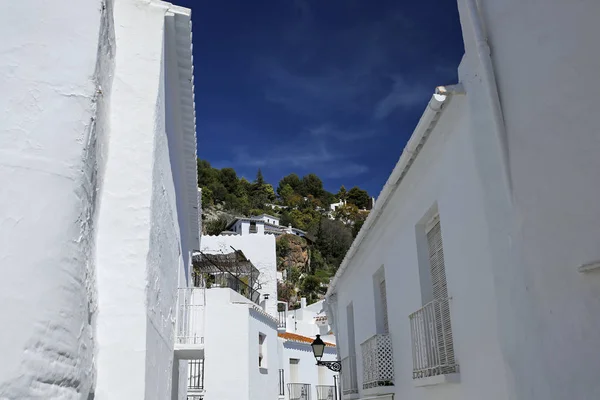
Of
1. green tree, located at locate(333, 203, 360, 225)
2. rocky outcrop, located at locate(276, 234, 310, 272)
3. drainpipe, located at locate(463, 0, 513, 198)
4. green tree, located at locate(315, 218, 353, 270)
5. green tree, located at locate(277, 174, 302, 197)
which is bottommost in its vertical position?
drainpipe, located at locate(463, 0, 513, 198)

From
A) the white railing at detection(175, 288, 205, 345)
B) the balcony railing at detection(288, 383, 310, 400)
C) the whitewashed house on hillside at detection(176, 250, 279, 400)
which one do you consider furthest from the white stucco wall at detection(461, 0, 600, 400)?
the balcony railing at detection(288, 383, 310, 400)

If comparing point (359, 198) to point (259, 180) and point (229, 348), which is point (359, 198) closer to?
point (259, 180)

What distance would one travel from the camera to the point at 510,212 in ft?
14.1

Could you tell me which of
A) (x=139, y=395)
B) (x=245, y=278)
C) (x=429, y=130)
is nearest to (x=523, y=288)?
(x=429, y=130)

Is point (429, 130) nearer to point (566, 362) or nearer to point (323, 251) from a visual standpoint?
point (566, 362)

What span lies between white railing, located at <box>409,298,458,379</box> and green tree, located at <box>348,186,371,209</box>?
7809 centimetres

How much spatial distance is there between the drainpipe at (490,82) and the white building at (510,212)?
1 centimetres

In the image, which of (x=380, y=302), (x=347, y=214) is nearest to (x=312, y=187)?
(x=347, y=214)

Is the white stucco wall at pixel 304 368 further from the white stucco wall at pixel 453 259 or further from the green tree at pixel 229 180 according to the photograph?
the green tree at pixel 229 180

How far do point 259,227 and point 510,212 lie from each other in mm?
47763

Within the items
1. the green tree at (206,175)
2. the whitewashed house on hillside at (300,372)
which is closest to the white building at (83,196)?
the whitewashed house on hillside at (300,372)

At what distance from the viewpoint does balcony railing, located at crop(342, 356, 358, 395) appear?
1162 centimetres

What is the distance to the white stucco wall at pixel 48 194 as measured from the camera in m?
3.38

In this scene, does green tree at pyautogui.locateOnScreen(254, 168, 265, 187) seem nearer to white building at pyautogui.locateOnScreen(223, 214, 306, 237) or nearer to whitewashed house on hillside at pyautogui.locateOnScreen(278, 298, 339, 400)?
white building at pyautogui.locateOnScreen(223, 214, 306, 237)
